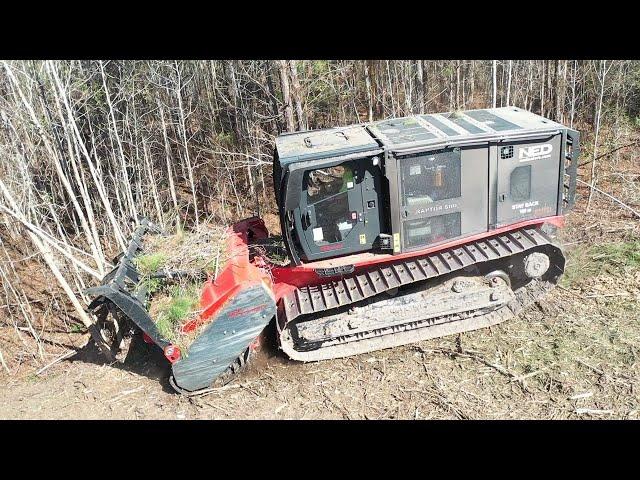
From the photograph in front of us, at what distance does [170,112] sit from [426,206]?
267 inches

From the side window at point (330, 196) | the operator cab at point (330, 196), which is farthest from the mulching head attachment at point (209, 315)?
the side window at point (330, 196)

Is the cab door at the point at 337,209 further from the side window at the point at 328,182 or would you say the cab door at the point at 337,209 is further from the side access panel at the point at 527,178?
the side access panel at the point at 527,178

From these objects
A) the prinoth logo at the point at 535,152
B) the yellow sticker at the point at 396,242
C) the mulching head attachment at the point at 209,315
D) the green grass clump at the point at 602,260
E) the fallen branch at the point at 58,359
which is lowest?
the fallen branch at the point at 58,359

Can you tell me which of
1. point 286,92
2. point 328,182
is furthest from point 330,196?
point 286,92

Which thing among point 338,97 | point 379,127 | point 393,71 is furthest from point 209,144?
point 379,127

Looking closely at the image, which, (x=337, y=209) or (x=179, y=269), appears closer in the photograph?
(x=337, y=209)

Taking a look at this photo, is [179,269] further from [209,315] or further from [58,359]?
[58,359]

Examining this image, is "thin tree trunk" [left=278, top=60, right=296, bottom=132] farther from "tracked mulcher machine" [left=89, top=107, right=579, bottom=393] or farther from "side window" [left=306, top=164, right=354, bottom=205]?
"side window" [left=306, top=164, right=354, bottom=205]

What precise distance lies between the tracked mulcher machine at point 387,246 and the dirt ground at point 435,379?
288 millimetres

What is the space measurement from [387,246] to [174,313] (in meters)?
2.72

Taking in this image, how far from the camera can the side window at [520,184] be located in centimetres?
692

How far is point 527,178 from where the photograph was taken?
22.9 feet

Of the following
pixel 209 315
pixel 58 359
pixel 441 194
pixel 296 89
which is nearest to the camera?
pixel 209 315

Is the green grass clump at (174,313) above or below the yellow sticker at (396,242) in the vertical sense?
below
